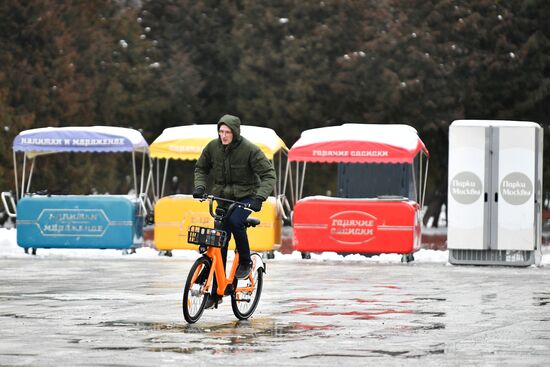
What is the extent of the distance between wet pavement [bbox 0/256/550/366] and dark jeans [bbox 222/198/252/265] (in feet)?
2.15

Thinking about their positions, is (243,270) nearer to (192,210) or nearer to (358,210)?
(358,210)

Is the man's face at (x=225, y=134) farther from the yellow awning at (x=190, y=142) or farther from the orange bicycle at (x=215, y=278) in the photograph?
the yellow awning at (x=190, y=142)

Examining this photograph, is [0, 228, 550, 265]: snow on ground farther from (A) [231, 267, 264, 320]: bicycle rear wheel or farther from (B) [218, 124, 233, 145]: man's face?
(B) [218, 124, 233, 145]: man's face

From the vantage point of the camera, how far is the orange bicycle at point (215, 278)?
45.1 ft

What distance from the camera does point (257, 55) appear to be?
5259 cm

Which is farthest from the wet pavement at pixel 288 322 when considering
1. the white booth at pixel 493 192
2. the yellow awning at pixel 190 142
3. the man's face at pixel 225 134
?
the yellow awning at pixel 190 142

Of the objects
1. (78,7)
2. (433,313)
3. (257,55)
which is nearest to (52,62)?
(78,7)

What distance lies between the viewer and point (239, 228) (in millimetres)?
14234

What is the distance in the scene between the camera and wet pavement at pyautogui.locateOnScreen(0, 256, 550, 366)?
1134 centimetres

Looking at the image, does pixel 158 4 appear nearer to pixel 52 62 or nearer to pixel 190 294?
pixel 52 62

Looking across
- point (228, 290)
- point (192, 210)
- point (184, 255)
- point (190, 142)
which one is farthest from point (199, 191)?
point (184, 255)

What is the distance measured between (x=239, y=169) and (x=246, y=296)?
4.01 feet

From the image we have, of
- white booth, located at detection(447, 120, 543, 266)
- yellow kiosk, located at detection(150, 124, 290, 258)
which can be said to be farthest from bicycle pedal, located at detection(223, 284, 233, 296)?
yellow kiosk, located at detection(150, 124, 290, 258)

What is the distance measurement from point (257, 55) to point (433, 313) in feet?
123
